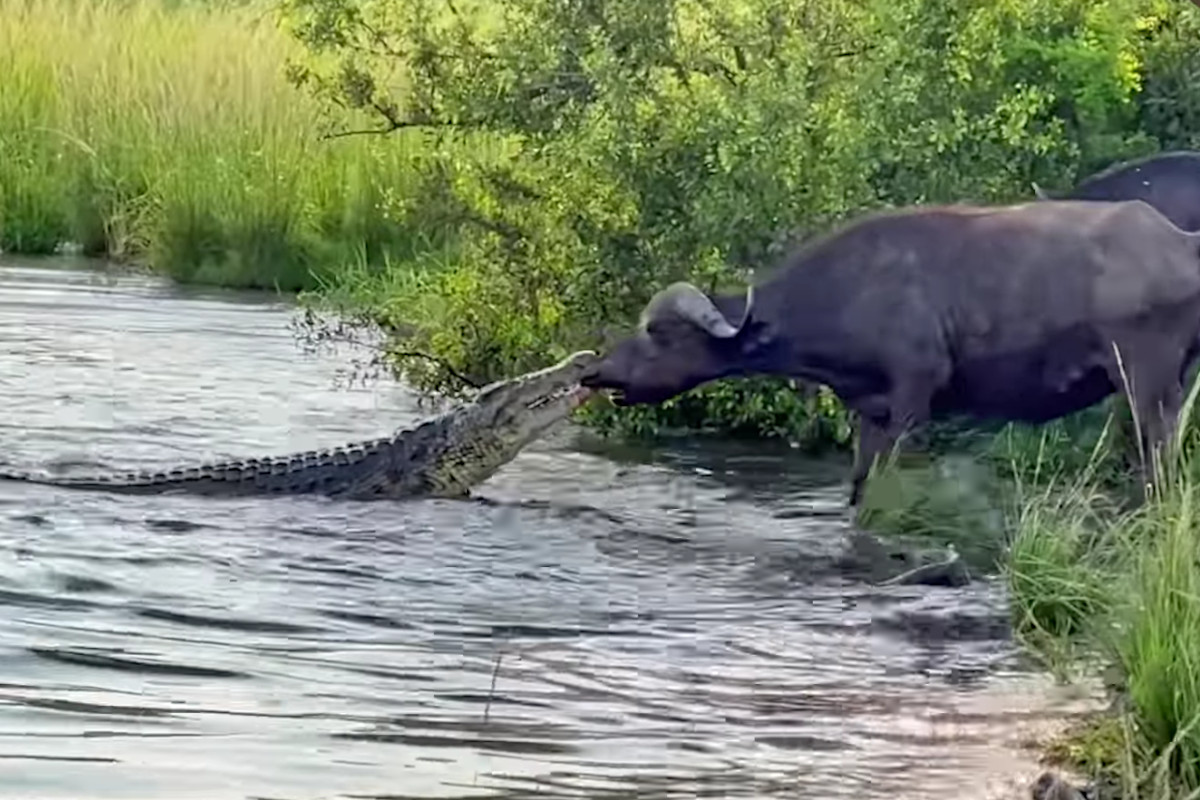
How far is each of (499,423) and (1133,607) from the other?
13.7ft

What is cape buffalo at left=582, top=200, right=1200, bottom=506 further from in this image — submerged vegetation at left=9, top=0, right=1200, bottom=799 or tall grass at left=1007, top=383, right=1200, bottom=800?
tall grass at left=1007, top=383, right=1200, bottom=800

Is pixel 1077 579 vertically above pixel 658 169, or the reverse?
pixel 658 169

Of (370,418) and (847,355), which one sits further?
(370,418)

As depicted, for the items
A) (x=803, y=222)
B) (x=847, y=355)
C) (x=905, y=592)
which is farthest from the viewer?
(x=803, y=222)

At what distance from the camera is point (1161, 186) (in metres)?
10.3

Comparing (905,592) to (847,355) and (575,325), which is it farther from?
(575,325)

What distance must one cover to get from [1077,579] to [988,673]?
1.22 feet

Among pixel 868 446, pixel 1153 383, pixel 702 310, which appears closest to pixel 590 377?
pixel 702 310

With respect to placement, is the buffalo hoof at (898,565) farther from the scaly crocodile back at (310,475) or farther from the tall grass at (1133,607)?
the scaly crocodile back at (310,475)

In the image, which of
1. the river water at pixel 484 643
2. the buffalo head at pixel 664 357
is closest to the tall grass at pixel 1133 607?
the river water at pixel 484 643

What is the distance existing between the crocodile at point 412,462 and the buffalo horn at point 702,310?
1.43 ft

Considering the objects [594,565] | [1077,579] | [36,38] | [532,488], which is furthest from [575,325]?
[36,38]

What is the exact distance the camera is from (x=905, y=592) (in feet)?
27.7

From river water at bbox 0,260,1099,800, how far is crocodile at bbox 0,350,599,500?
0.32 ft
